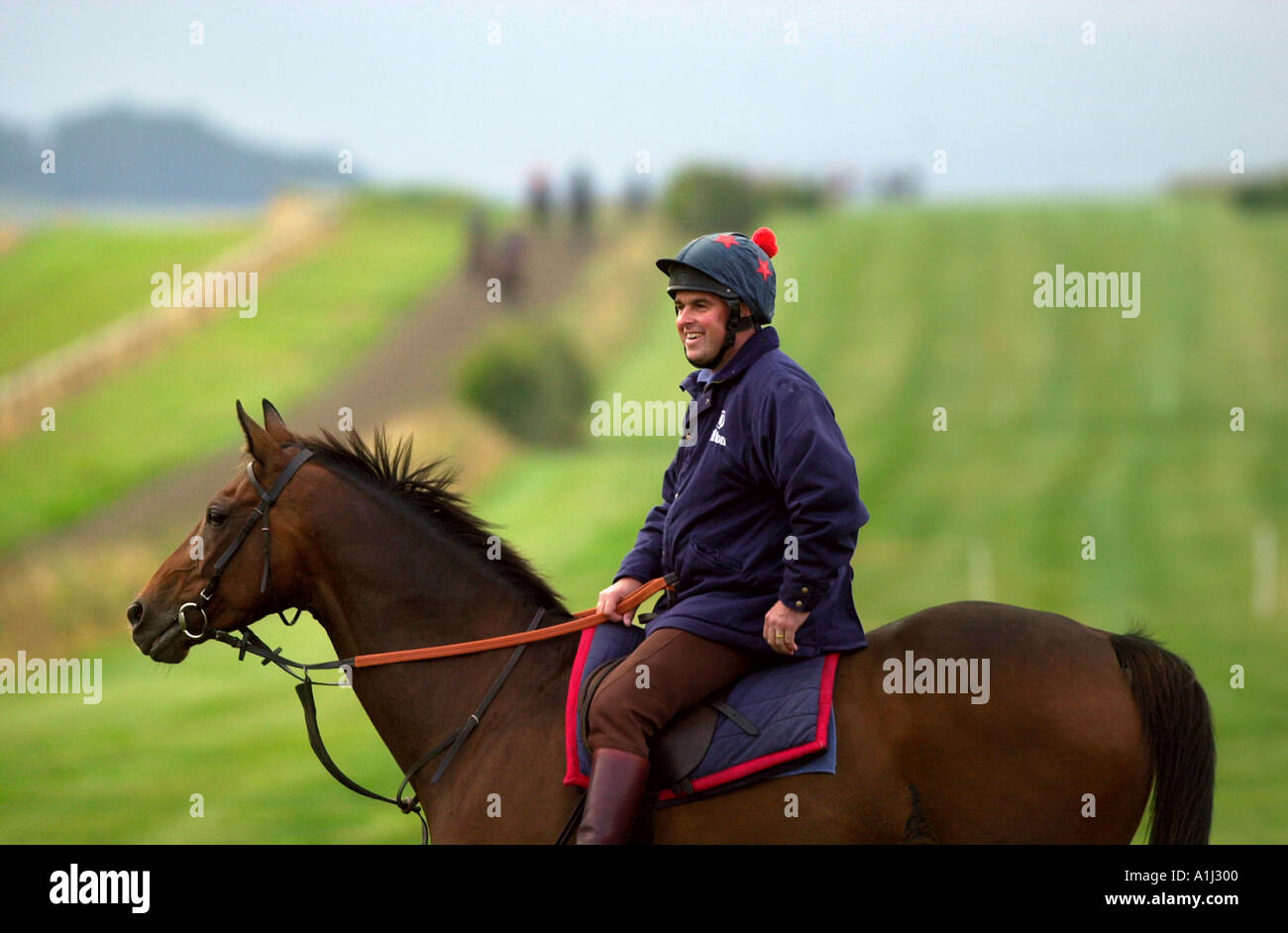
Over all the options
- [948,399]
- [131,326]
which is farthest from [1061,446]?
[131,326]

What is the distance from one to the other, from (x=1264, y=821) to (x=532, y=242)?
29061mm

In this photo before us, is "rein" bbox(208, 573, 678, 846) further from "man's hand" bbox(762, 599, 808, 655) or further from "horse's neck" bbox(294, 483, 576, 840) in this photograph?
"man's hand" bbox(762, 599, 808, 655)

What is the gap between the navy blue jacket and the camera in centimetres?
340

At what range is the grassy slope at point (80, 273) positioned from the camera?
29984mm

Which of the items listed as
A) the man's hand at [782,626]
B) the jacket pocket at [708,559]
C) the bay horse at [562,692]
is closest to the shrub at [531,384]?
the bay horse at [562,692]

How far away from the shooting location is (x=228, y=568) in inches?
149

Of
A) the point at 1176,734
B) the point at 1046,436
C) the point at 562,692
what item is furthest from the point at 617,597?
the point at 1046,436

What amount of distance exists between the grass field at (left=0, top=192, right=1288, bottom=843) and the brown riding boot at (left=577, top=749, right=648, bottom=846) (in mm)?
6541

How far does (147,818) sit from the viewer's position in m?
10.2

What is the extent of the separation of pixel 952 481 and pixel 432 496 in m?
18.2

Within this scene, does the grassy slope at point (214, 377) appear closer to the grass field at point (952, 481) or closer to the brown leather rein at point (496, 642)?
the grass field at point (952, 481)

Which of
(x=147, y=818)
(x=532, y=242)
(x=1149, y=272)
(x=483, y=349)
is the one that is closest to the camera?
(x=147, y=818)

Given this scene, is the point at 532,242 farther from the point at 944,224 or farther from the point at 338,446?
the point at 338,446

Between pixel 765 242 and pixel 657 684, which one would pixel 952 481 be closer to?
pixel 765 242
